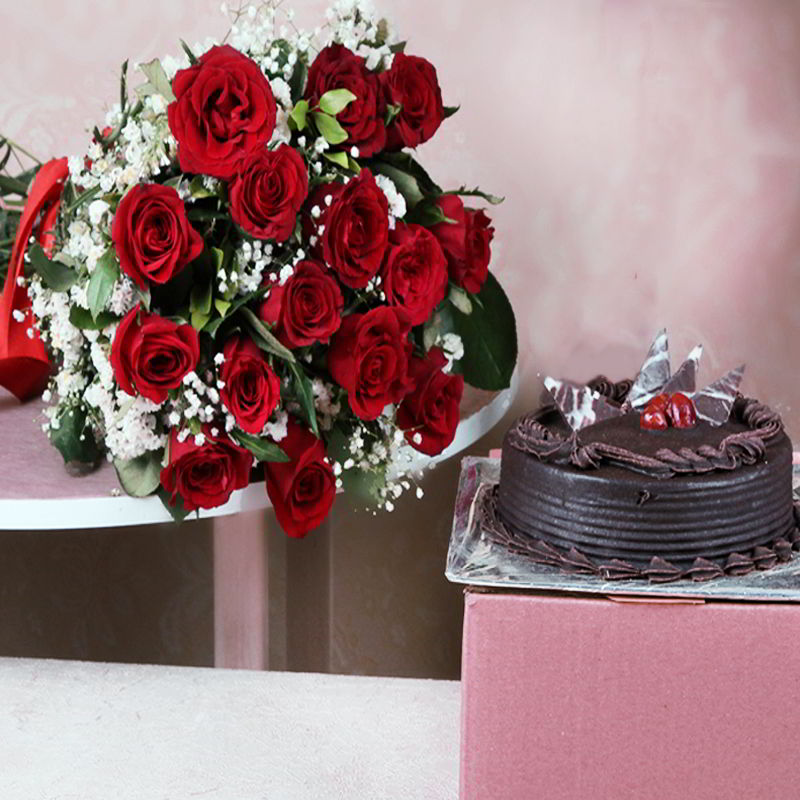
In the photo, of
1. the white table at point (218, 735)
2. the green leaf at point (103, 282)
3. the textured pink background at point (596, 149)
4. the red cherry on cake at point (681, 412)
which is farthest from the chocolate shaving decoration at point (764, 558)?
the textured pink background at point (596, 149)

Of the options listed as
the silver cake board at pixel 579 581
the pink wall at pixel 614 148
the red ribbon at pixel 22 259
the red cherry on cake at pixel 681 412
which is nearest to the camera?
the silver cake board at pixel 579 581

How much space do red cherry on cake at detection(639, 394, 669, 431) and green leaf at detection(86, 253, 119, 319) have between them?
419mm

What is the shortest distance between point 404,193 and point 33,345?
0.45 meters

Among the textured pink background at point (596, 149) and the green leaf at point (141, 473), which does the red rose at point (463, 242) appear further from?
the textured pink background at point (596, 149)

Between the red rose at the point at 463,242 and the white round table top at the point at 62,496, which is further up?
the red rose at the point at 463,242

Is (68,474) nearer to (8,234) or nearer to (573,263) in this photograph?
(8,234)

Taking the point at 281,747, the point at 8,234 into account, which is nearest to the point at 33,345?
the point at 8,234

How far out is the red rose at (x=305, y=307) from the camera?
0.89 m

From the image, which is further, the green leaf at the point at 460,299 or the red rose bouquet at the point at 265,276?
the green leaf at the point at 460,299

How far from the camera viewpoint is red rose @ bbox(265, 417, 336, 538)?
96 centimetres

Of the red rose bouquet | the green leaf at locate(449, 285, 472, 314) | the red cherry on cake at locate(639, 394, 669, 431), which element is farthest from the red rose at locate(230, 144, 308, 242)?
the red cherry on cake at locate(639, 394, 669, 431)

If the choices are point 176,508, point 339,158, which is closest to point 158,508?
point 176,508

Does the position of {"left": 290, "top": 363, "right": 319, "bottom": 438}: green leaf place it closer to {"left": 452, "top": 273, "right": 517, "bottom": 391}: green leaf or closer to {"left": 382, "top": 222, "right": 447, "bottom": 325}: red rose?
{"left": 382, "top": 222, "right": 447, "bottom": 325}: red rose

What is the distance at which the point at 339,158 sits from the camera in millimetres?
944
